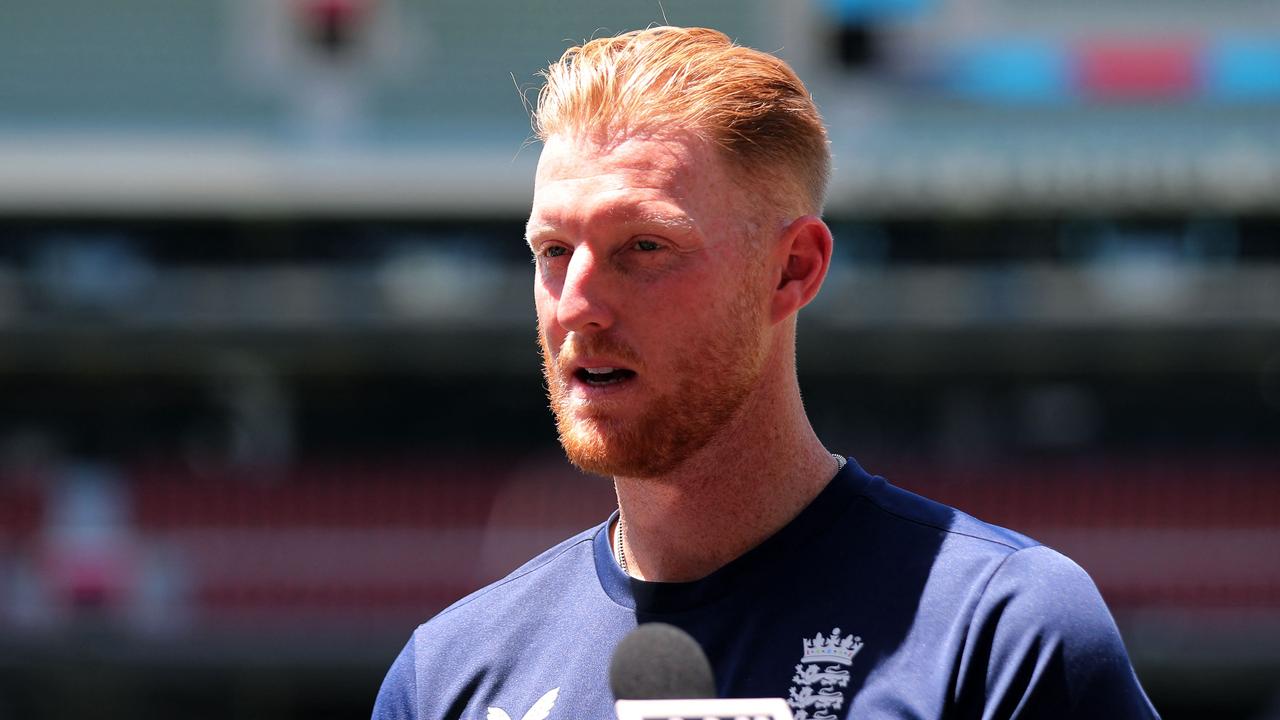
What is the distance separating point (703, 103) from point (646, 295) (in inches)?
8.4

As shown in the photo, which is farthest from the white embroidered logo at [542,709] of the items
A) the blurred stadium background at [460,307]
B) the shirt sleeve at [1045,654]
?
the blurred stadium background at [460,307]

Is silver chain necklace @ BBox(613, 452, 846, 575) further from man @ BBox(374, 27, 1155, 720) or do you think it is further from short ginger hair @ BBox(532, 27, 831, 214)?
short ginger hair @ BBox(532, 27, 831, 214)

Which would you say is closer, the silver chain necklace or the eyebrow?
the eyebrow

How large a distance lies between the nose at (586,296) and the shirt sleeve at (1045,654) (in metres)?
0.49

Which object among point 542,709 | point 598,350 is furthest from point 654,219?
point 542,709

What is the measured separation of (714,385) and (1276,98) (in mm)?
16036

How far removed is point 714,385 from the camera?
1924mm

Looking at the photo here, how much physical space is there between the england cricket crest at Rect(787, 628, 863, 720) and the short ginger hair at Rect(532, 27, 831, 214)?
0.48 meters

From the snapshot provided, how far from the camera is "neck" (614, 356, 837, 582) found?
78.5 inches

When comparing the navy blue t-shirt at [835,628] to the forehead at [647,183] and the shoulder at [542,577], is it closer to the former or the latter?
the shoulder at [542,577]

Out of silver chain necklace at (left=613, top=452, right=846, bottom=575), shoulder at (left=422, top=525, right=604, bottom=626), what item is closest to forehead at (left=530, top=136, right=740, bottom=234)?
silver chain necklace at (left=613, top=452, right=846, bottom=575)

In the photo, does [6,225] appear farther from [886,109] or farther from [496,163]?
[886,109]

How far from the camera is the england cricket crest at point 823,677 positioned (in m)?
1.83

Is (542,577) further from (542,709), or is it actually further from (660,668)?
(660,668)
